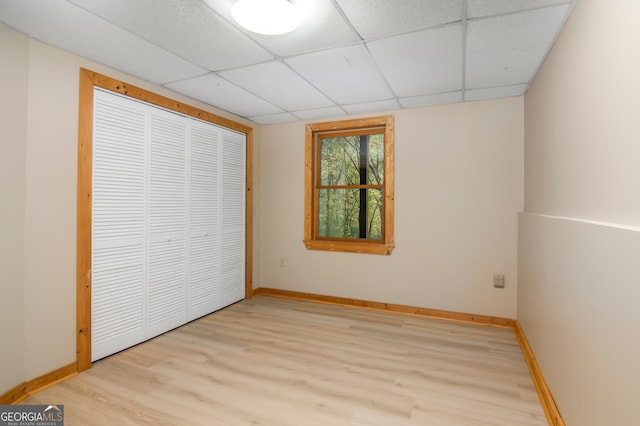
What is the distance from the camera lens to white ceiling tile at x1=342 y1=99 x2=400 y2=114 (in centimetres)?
348

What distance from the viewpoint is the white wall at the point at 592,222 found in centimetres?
113

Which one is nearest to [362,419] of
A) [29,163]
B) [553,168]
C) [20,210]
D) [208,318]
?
[553,168]

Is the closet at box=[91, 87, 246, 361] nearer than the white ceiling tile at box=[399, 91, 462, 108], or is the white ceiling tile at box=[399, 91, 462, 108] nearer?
the closet at box=[91, 87, 246, 361]

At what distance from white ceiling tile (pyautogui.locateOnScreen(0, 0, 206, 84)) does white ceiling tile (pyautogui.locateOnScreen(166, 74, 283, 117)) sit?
0.17 meters

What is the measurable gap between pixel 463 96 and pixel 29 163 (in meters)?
3.75

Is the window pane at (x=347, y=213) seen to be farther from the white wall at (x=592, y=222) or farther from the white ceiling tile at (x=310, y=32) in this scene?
the white ceiling tile at (x=310, y=32)

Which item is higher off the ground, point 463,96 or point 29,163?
point 463,96

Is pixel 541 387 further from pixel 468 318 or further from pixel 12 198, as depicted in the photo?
pixel 12 198

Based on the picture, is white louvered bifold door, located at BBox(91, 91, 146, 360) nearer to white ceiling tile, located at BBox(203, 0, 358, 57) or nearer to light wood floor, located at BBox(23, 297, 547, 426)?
light wood floor, located at BBox(23, 297, 547, 426)

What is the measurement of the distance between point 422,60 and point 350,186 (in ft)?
6.26

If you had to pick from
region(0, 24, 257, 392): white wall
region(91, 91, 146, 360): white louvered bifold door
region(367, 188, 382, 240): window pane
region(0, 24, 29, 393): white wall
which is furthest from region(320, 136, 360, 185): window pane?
region(0, 24, 29, 393): white wall

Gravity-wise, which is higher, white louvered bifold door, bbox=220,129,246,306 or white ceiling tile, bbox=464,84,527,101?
white ceiling tile, bbox=464,84,527,101

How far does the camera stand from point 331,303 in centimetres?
409

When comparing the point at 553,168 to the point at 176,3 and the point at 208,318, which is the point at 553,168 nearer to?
the point at 176,3
